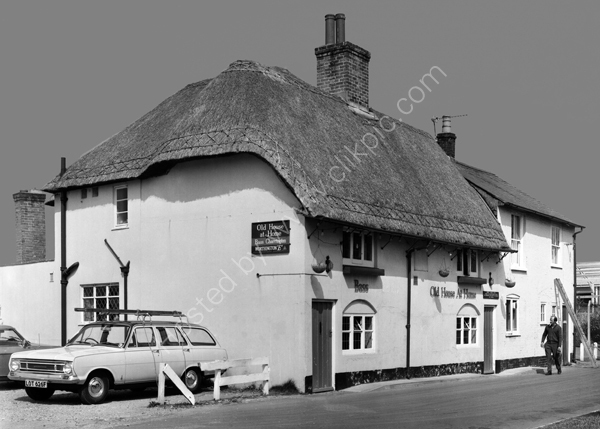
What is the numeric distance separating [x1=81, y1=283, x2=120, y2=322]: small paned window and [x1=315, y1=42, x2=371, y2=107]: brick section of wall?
29.1 ft

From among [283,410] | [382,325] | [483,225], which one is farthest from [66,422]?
[483,225]

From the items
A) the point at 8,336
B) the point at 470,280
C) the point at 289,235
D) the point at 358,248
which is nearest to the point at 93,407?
the point at 8,336

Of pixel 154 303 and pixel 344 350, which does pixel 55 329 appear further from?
pixel 344 350

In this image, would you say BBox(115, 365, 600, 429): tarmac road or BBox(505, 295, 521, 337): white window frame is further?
BBox(505, 295, 521, 337): white window frame

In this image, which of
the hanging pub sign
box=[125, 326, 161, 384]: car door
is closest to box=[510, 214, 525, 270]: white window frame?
the hanging pub sign

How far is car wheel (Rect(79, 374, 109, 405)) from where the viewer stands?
16.0m

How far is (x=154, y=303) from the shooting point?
21.5 m

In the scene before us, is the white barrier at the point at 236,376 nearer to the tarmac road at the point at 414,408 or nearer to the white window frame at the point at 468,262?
the tarmac road at the point at 414,408

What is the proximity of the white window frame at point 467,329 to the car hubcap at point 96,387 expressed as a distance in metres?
12.7

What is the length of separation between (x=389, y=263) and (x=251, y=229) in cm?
436

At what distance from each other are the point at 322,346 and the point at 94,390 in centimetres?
551

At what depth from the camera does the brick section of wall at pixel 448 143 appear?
108 ft

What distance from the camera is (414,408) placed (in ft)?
52.2

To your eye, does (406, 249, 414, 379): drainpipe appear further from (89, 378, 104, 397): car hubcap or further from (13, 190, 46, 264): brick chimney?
(13, 190, 46, 264): brick chimney
